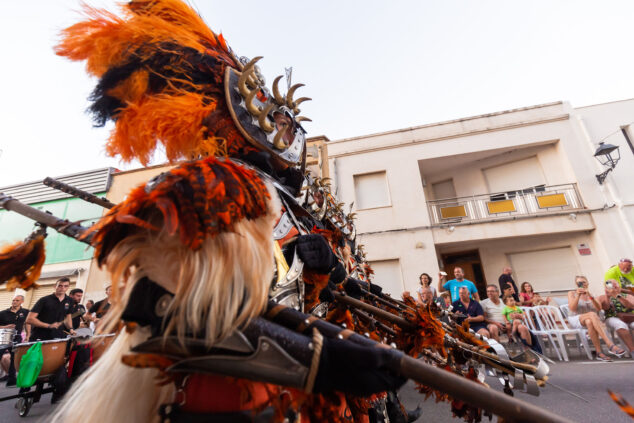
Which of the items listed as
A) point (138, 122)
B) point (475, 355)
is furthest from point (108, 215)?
point (475, 355)

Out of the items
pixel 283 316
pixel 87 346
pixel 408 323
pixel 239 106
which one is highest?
pixel 239 106

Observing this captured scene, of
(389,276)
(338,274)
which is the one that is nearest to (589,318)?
(389,276)

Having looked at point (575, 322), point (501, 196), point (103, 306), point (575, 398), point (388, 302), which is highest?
point (501, 196)

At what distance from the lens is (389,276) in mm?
9344

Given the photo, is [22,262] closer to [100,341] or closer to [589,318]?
[100,341]

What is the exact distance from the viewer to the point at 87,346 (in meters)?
3.86

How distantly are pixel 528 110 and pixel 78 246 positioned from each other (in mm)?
17717

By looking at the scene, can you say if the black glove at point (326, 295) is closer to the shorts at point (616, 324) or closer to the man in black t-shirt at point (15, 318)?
the shorts at point (616, 324)

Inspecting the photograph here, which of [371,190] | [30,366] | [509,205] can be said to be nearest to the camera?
[30,366]

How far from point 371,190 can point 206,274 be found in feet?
33.1

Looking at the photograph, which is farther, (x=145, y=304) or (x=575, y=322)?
(x=575, y=322)

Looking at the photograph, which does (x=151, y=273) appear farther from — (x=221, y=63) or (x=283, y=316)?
(x=221, y=63)

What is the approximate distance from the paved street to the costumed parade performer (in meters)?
2.14

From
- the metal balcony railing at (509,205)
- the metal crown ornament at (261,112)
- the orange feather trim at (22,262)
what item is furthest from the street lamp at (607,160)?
the orange feather trim at (22,262)
